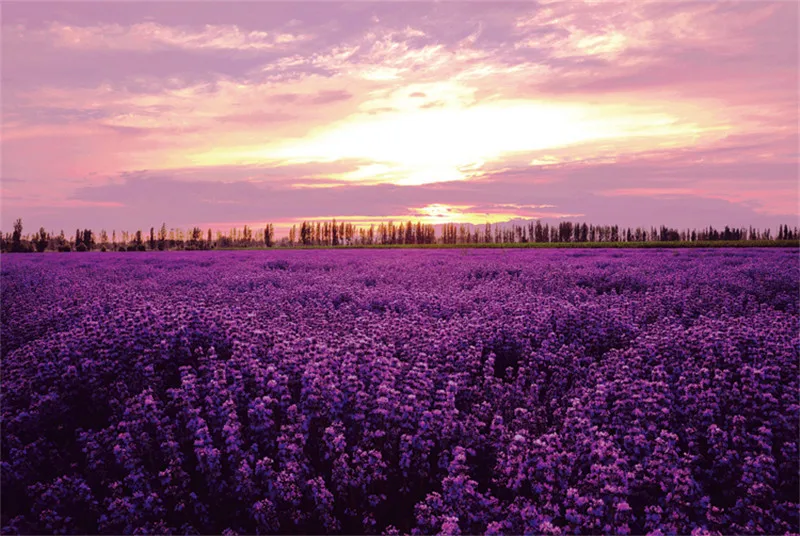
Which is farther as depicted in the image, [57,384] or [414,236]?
[414,236]

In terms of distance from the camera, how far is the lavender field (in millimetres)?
2992

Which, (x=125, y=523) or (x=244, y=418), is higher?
(x=244, y=418)

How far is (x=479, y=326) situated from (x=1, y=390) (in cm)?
433

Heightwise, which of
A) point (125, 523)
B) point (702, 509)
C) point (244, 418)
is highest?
point (244, 418)

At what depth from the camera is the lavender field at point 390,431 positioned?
9.82 ft

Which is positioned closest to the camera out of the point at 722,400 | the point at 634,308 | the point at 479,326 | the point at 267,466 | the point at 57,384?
the point at 267,466

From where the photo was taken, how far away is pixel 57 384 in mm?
4160

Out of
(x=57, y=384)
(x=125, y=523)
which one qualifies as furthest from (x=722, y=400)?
(x=57, y=384)

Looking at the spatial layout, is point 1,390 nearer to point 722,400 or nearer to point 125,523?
point 125,523

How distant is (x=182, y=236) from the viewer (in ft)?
401

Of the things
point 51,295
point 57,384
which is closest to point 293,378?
point 57,384

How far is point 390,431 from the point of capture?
3498 mm

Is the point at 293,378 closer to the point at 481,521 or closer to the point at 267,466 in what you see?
the point at 267,466

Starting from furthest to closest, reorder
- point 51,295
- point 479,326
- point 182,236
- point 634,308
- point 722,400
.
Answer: point 182,236 → point 51,295 → point 634,308 → point 479,326 → point 722,400
